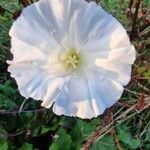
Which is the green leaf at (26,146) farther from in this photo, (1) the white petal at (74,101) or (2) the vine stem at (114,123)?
(1) the white petal at (74,101)

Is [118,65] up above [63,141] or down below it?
above

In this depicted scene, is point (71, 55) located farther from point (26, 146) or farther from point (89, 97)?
point (26, 146)

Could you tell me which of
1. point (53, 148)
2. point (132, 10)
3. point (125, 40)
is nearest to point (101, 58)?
point (125, 40)

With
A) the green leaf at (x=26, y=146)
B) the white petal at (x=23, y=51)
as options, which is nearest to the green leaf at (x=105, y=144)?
the green leaf at (x=26, y=146)

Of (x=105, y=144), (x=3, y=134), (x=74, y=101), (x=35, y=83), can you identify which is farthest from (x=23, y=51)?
(x=105, y=144)

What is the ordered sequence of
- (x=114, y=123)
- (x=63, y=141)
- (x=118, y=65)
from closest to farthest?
(x=118, y=65)
(x=63, y=141)
(x=114, y=123)

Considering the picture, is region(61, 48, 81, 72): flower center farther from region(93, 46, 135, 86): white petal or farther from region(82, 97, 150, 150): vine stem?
region(82, 97, 150, 150): vine stem

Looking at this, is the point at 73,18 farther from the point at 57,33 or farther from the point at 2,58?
the point at 2,58
